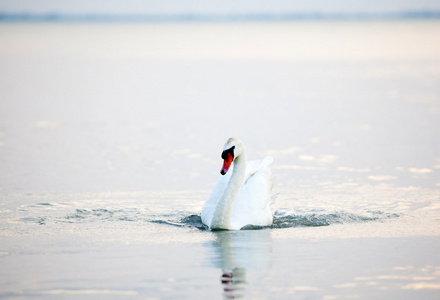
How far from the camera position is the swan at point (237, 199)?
35.9 feet

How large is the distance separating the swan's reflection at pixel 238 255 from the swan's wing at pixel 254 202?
256 mm

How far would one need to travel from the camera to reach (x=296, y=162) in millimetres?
15914

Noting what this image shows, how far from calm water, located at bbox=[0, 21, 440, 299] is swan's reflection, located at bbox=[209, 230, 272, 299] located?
0.04 m

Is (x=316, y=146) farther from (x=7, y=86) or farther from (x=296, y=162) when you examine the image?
(x=7, y=86)

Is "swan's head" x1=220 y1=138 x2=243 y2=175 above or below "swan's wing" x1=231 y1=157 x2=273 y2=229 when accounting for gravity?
above

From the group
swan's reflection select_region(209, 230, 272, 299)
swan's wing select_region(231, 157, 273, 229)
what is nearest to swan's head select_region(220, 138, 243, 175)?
swan's wing select_region(231, 157, 273, 229)

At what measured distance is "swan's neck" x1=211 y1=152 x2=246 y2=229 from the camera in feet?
35.8

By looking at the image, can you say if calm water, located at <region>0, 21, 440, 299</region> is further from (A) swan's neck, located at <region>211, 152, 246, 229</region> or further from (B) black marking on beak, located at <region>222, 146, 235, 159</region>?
(B) black marking on beak, located at <region>222, 146, 235, 159</region>

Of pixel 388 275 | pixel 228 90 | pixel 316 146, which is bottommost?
pixel 388 275

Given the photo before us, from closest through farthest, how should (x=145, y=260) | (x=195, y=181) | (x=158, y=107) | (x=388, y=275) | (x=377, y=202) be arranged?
(x=388, y=275) < (x=145, y=260) < (x=377, y=202) < (x=195, y=181) < (x=158, y=107)

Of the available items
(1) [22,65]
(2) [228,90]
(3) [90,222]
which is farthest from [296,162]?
Answer: (1) [22,65]

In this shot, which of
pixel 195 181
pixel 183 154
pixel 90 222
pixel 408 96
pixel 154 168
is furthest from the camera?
pixel 408 96

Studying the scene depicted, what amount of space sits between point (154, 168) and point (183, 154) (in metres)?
1.53

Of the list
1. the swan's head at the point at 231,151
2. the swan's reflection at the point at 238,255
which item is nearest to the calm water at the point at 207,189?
the swan's reflection at the point at 238,255
